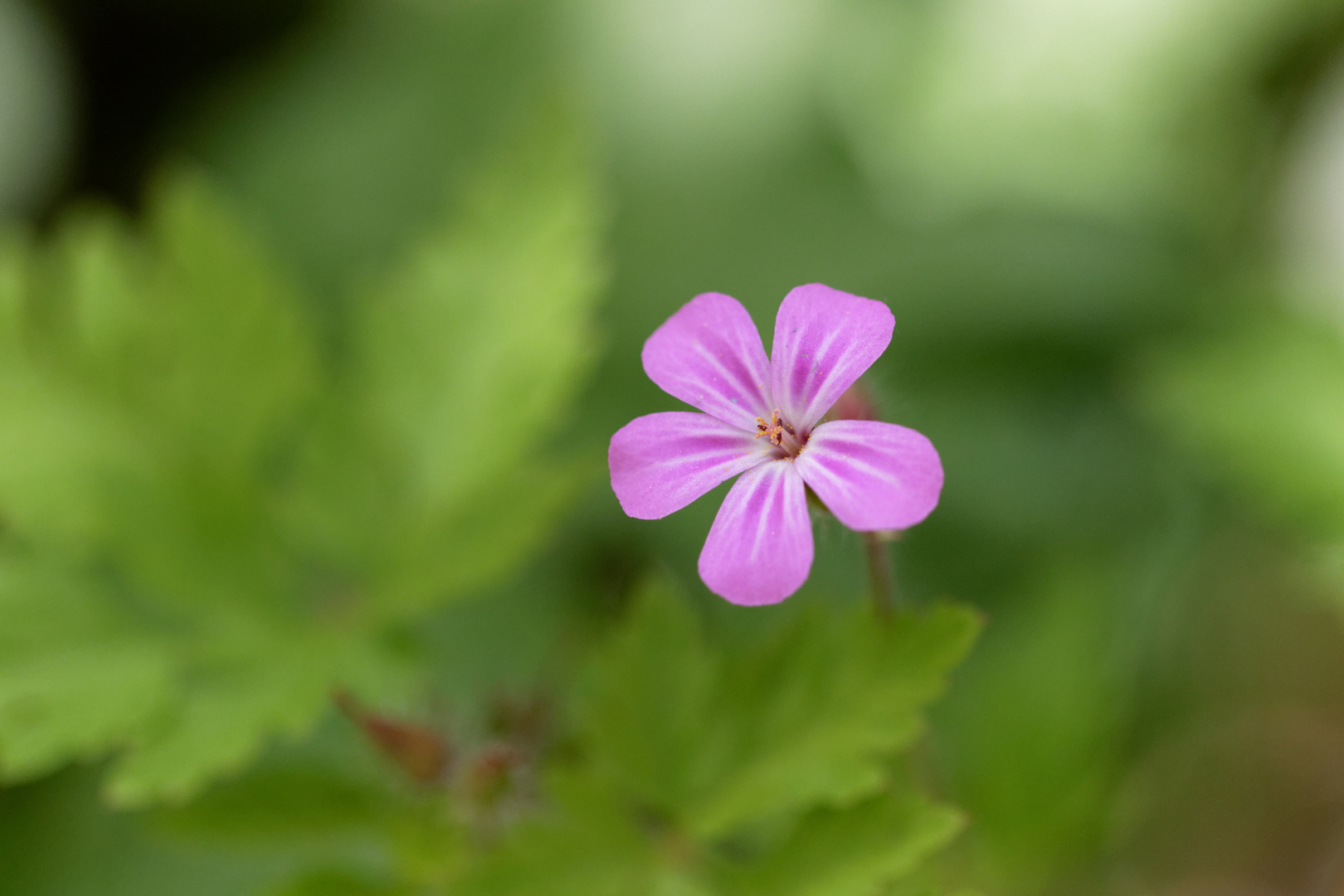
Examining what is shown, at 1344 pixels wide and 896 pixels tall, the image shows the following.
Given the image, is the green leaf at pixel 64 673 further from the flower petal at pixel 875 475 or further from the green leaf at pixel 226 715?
the flower petal at pixel 875 475

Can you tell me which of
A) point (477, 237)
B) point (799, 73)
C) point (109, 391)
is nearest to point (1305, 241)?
point (799, 73)

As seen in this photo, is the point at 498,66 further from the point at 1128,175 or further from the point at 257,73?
the point at 1128,175

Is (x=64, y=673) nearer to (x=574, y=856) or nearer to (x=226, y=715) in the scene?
(x=226, y=715)

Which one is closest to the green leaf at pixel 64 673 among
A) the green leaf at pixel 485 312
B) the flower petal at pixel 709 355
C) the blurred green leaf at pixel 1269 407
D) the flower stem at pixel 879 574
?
the green leaf at pixel 485 312

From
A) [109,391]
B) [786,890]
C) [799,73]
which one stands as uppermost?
[799,73]

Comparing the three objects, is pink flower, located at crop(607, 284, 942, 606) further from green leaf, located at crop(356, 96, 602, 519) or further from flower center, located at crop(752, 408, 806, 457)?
green leaf, located at crop(356, 96, 602, 519)

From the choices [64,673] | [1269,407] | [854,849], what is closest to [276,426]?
[64,673]
